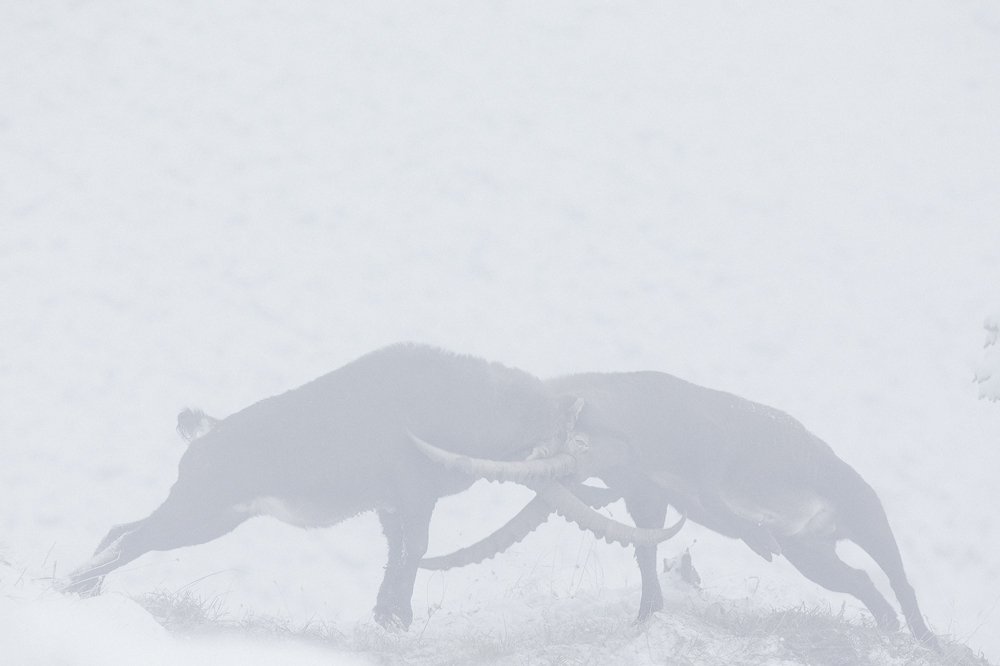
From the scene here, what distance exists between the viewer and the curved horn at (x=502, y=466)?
540 centimetres

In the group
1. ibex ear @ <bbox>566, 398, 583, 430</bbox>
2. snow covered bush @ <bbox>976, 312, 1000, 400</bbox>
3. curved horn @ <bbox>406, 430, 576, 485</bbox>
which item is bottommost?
curved horn @ <bbox>406, 430, 576, 485</bbox>

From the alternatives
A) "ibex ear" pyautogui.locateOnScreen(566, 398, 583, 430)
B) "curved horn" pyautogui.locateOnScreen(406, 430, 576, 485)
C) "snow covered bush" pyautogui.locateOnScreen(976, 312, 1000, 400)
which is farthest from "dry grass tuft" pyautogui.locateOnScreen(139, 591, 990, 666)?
"snow covered bush" pyautogui.locateOnScreen(976, 312, 1000, 400)

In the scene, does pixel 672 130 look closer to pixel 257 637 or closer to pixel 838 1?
pixel 838 1

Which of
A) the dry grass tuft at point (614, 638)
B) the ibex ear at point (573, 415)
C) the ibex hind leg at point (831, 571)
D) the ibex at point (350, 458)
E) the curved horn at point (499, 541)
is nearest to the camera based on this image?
the dry grass tuft at point (614, 638)

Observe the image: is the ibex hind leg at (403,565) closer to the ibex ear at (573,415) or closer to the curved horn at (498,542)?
the curved horn at (498,542)

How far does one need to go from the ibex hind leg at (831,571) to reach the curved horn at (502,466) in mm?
2129

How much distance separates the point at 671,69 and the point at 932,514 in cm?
766

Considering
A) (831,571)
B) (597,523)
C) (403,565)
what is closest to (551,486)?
(597,523)

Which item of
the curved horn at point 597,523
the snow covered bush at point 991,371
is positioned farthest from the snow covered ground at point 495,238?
the snow covered bush at point 991,371

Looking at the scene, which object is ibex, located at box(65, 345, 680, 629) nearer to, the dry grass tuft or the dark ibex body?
the dark ibex body

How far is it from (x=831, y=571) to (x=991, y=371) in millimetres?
2083

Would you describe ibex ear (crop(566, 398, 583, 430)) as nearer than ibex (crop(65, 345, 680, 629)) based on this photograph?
No

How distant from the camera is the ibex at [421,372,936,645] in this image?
623cm

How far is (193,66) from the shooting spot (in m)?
13.0
